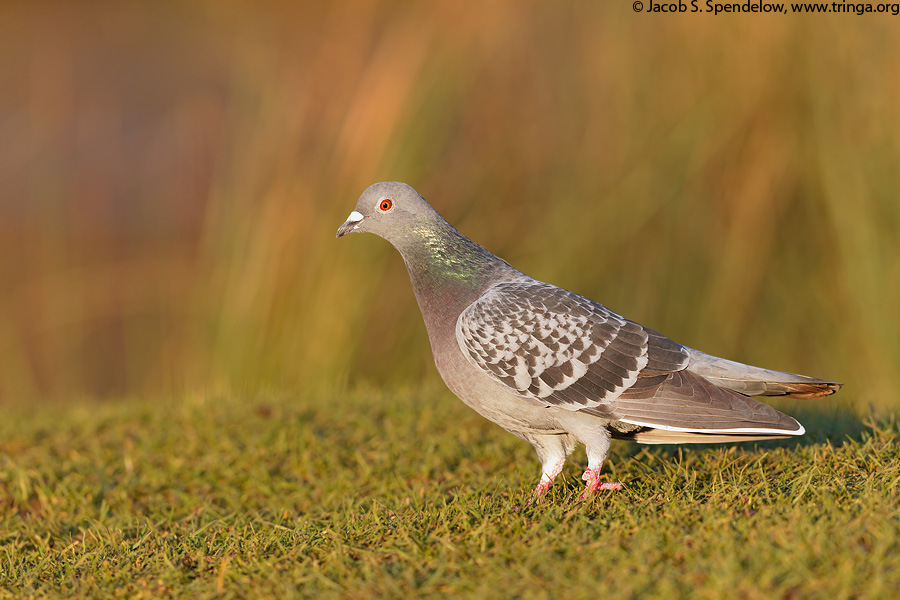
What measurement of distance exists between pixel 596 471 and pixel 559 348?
0.52 m

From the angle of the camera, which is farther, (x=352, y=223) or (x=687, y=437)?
(x=352, y=223)

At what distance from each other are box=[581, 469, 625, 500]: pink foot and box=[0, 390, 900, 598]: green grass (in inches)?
1.6

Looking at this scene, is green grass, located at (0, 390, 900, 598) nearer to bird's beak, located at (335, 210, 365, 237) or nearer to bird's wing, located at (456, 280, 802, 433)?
bird's wing, located at (456, 280, 802, 433)

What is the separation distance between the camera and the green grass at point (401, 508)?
265cm

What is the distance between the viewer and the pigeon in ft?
11.6

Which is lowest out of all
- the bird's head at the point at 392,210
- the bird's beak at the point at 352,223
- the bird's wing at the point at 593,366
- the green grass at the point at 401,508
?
the green grass at the point at 401,508

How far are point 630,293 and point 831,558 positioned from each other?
4.39 meters

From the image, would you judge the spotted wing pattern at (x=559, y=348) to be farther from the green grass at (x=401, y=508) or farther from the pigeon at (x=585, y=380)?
the green grass at (x=401, y=508)

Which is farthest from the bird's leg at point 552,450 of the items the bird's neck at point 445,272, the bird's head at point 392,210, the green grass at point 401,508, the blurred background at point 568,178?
the blurred background at point 568,178

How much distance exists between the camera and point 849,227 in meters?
6.34

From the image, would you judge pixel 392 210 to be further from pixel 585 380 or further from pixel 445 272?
pixel 585 380

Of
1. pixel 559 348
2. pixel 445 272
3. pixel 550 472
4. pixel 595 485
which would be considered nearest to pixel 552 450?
pixel 550 472

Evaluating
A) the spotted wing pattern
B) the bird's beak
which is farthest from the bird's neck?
the bird's beak

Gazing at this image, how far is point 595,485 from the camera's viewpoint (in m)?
3.56
